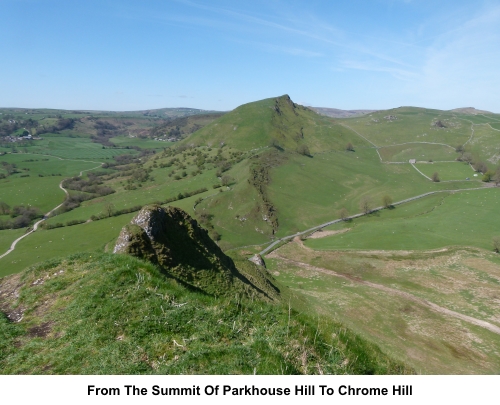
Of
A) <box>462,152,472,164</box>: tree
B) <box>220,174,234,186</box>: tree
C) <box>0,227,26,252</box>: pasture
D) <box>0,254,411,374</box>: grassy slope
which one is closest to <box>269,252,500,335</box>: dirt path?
<box>0,254,411,374</box>: grassy slope

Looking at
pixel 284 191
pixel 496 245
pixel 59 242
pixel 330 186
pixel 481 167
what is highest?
pixel 481 167

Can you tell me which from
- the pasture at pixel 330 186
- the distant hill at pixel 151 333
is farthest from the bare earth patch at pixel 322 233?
the distant hill at pixel 151 333

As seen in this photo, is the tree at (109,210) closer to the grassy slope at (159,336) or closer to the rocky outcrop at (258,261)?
the rocky outcrop at (258,261)

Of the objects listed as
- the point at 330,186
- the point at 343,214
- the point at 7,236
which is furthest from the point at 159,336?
A: the point at 330,186

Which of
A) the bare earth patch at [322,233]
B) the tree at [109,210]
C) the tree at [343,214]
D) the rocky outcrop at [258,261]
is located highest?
the rocky outcrop at [258,261]

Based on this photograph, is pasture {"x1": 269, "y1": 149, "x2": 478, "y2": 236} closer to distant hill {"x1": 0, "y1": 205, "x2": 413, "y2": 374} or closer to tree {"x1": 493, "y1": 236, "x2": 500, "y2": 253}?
tree {"x1": 493, "y1": 236, "x2": 500, "y2": 253}

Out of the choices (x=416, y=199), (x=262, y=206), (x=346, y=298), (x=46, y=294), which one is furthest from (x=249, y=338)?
(x=416, y=199)

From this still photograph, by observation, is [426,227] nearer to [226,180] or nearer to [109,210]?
[226,180]
